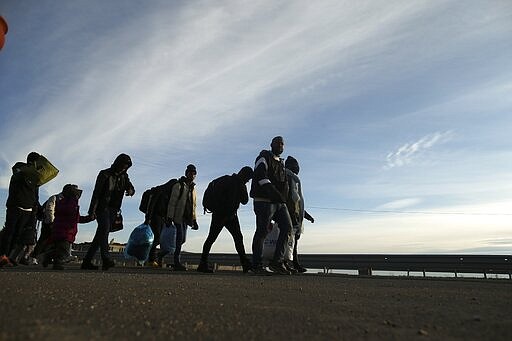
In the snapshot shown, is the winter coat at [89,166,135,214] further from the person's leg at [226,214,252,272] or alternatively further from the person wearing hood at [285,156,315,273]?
the person wearing hood at [285,156,315,273]

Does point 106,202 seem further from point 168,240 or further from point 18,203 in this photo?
point 168,240

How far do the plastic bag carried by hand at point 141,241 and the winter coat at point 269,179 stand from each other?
3.80 m

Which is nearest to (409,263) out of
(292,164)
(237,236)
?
(292,164)

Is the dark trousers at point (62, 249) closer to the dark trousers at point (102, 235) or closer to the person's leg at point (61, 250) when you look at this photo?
the person's leg at point (61, 250)

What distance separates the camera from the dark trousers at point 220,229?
7156mm

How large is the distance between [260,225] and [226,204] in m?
0.94

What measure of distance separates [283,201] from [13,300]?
4692mm

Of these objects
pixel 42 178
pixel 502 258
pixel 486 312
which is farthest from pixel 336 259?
pixel 486 312

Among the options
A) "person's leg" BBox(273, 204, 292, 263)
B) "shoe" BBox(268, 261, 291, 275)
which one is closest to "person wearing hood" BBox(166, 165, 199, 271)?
"shoe" BBox(268, 261, 291, 275)

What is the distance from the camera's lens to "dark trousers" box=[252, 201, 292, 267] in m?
6.64

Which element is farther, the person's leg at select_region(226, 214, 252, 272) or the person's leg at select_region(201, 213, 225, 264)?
the person's leg at select_region(226, 214, 252, 272)

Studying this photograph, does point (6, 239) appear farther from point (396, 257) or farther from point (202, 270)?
point (396, 257)

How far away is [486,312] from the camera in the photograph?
298cm

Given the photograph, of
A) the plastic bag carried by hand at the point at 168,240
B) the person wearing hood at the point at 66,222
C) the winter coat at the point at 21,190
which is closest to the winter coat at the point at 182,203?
the plastic bag carried by hand at the point at 168,240
